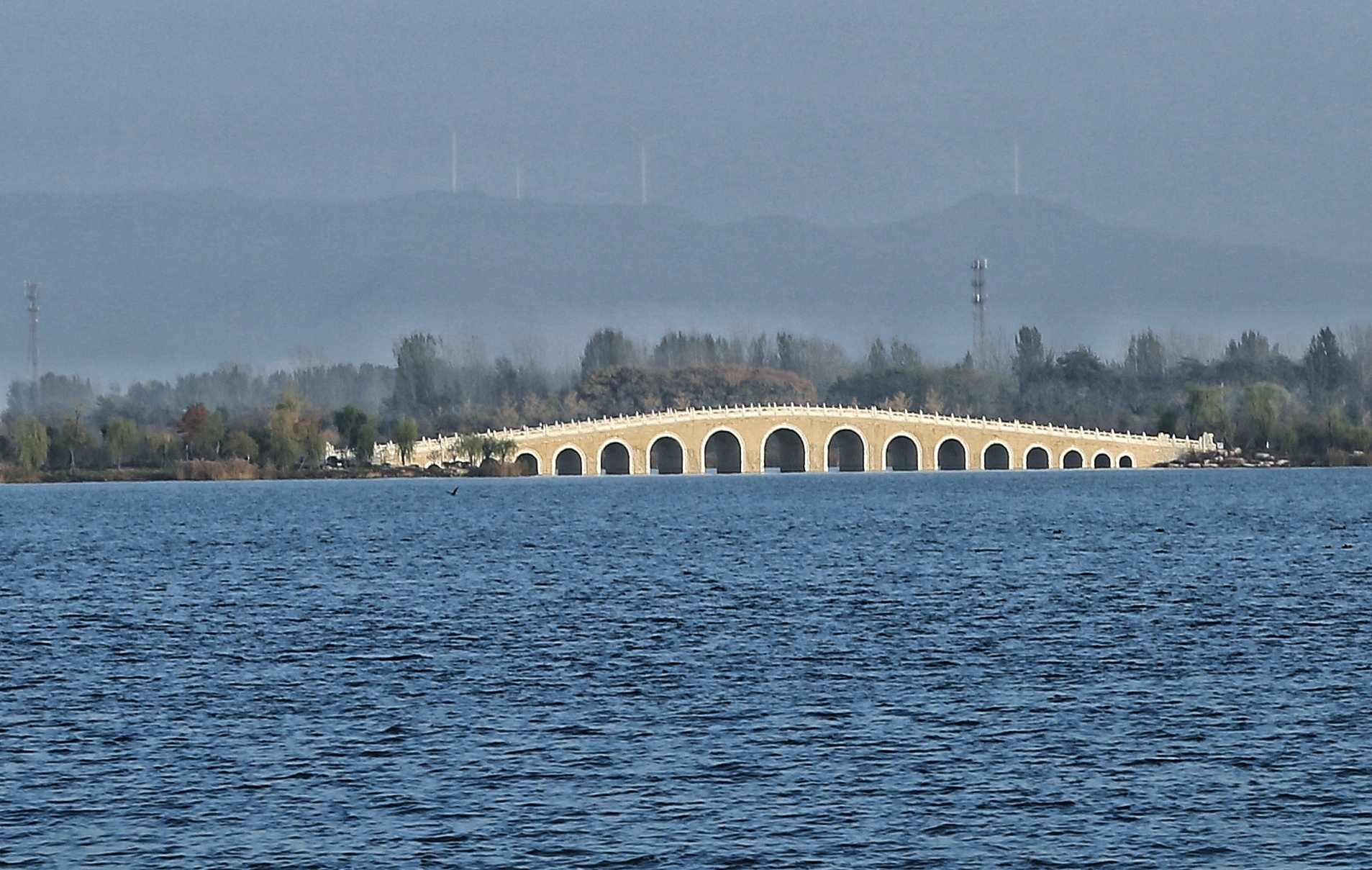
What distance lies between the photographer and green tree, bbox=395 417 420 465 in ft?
543

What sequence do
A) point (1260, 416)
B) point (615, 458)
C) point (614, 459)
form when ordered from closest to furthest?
point (1260, 416) < point (615, 458) < point (614, 459)

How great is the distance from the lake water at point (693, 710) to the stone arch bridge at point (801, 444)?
101 metres

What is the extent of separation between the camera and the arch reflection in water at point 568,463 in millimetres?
177875

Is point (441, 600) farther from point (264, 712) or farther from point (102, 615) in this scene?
point (264, 712)

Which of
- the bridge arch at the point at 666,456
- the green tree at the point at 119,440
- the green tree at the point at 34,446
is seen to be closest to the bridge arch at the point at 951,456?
the bridge arch at the point at 666,456

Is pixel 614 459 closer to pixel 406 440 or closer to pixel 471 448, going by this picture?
pixel 471 448

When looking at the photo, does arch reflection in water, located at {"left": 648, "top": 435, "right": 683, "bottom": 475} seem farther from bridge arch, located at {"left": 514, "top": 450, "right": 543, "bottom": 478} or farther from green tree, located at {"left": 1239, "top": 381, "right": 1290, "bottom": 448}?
green tree, located at {"left": 1239, "top": 381, "right": 1290, "bottom": 448}

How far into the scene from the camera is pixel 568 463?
179625 mm

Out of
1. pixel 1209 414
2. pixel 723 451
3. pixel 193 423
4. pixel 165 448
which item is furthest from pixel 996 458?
pixel 165 448

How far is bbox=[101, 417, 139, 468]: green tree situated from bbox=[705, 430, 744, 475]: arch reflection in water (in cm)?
5141

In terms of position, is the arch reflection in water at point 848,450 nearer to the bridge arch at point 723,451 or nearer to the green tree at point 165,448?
the bridge arch at point 723,451

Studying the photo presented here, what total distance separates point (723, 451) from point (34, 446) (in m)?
63.1

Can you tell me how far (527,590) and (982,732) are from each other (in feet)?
92.6

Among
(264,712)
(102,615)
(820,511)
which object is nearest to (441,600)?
(102,615)
